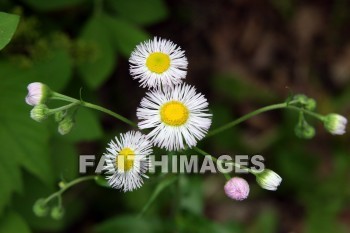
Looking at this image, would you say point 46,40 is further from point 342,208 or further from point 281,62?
point 342,208

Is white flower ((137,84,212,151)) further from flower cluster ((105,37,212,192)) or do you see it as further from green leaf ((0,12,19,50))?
green leaf ((0,12,19,50))

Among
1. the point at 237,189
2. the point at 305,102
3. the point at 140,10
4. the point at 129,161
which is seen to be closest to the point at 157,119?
the point at 129,161

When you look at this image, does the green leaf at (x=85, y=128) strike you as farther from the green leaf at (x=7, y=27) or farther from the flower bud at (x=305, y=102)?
the flower bud at (x=305, y=102)

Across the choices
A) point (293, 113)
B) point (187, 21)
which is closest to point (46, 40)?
point (187, 21)

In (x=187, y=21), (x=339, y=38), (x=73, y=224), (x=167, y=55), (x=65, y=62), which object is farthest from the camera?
(x=339, y=38)

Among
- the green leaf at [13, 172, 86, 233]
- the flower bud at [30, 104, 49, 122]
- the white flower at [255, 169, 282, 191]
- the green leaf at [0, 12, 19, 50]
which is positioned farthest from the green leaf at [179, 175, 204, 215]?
the green leaf at [0, 12, 19, 50]

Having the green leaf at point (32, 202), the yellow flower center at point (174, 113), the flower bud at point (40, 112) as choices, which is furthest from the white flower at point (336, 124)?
the green leaf at point (32, 202)
